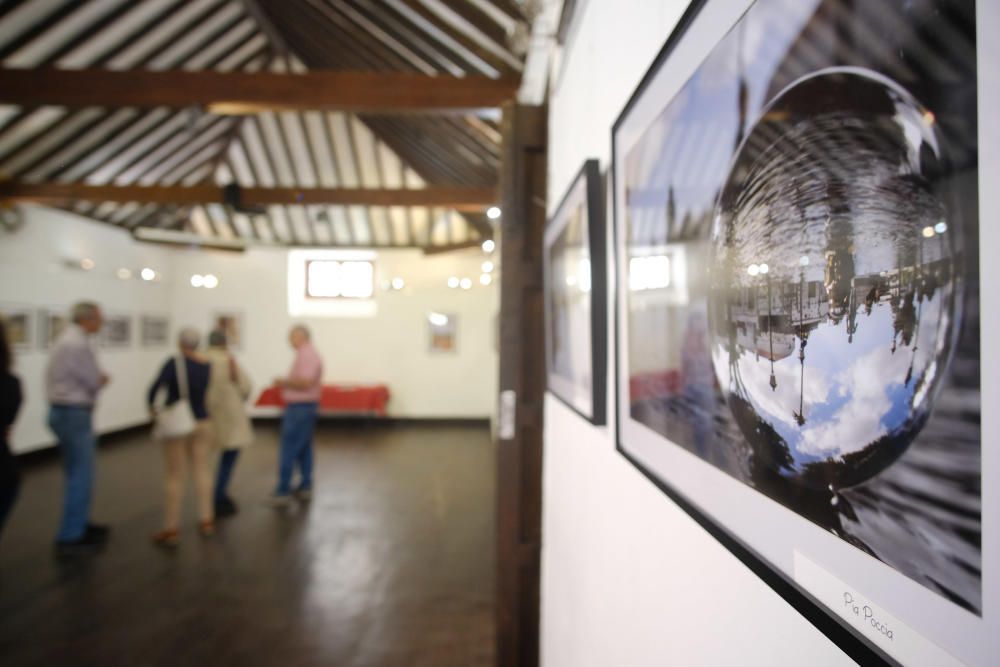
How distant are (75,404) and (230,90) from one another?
2.61m

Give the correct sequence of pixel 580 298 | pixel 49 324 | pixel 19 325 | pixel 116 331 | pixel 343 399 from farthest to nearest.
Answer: pixel 343 399 < pixel 116 331 < pixel 49 324 < pixel 19 325 < pixel 580 298

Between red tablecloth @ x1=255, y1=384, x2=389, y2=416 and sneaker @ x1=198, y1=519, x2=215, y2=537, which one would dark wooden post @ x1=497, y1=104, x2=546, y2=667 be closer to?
sneaker @ x1=198, y1=519, x2=215, y2=537

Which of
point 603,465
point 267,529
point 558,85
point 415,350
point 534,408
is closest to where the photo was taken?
point 603,465

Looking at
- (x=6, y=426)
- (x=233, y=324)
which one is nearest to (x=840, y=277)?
(x=6, y=426)

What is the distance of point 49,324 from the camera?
26.1 ft

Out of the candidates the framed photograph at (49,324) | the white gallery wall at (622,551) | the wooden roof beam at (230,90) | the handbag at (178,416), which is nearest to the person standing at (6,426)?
the handbag at (178,416)

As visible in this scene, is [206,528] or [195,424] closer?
[195,424]

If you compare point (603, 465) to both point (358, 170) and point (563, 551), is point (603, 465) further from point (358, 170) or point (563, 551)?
point (358, 170)

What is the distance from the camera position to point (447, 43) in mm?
4055

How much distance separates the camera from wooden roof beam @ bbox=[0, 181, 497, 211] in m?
7.15

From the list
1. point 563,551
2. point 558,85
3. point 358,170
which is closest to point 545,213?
point 558,85

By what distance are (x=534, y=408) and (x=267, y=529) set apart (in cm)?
316

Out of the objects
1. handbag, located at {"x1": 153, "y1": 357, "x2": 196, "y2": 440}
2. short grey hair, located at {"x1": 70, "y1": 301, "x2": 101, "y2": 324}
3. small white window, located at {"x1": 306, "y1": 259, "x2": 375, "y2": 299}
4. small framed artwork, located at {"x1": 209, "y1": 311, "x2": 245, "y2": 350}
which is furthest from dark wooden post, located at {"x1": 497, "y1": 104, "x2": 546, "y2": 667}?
small framed artwork, located at {"x1": 209, "y1": 311, "x2": 245, "y2": 350}
